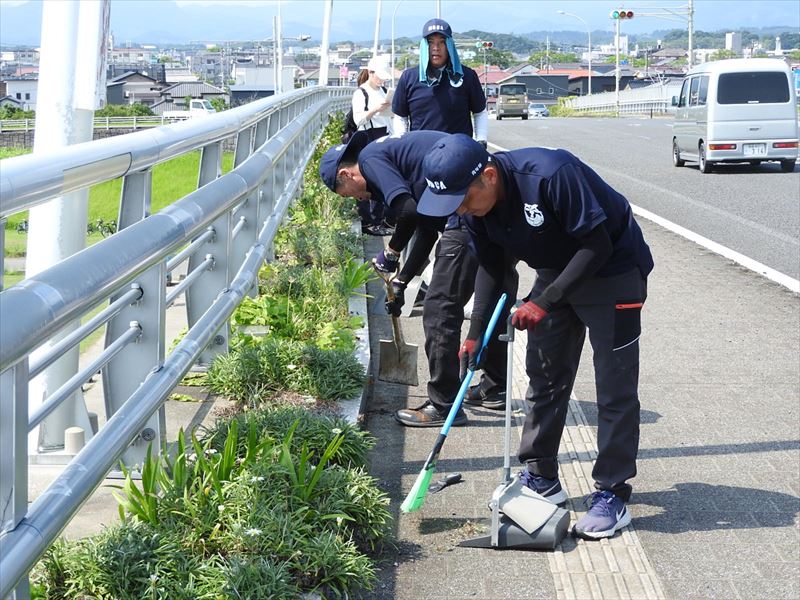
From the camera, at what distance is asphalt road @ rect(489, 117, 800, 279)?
12859mm

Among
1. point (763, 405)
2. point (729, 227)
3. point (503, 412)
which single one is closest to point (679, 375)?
point (763, 405)

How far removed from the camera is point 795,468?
5.46 metres

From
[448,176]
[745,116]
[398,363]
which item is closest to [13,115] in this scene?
[745,116]

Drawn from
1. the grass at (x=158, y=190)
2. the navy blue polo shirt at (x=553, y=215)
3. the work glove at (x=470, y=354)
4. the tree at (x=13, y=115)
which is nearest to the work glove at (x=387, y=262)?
the work glove at (x=470, y=354)

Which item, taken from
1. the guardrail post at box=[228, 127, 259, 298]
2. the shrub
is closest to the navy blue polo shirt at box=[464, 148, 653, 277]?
the shrub

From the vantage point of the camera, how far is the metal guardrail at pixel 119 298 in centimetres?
248

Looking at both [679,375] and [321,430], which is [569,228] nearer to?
[321,430]

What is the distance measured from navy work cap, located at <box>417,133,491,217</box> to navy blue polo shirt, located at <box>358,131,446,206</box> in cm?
113

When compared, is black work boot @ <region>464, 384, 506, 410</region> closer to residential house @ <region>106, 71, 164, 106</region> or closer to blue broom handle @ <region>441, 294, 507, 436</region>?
blue broom handle @ <region>441, 294, 507, 436</region>

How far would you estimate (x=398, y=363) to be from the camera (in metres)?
6.75

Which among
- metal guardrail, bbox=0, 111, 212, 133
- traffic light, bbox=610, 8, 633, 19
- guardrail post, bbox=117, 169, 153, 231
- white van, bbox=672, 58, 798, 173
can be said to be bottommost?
guardrail post, bbox=117, 169, 153, 231

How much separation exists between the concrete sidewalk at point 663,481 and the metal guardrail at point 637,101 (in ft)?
149

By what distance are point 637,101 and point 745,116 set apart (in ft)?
157

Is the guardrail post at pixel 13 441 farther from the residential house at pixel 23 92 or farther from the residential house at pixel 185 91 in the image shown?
the residential house at pixel 185 91
